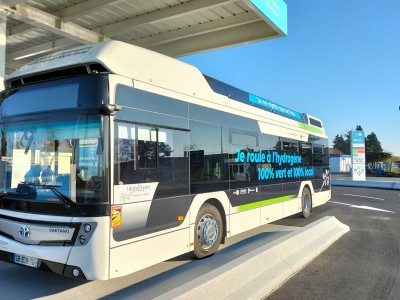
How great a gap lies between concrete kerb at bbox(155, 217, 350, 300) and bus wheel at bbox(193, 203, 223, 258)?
42.4 inches

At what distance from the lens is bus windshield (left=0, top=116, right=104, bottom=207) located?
4.61m

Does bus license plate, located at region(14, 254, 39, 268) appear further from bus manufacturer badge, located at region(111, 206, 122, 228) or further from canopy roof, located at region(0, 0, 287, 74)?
canopy roof, located at region(0, 0, 287, 74)

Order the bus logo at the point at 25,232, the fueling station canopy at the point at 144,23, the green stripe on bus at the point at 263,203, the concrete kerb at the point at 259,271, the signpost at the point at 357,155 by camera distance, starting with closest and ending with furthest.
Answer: the concrete kerb at the point at 259,271 → the bus logo at the point at 25,232 → the green stripe on bus at the point at 263,203 → the fueling station canopy at the point at 144,23 → the signpost at the point at 357,155

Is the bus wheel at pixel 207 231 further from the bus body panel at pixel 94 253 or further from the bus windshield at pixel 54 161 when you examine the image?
the bus windshield at pixel 54 161

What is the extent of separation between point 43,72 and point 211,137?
3081 mm

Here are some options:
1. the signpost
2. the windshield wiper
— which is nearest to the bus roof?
the windshield wiper

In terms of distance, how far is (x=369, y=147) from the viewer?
264ft

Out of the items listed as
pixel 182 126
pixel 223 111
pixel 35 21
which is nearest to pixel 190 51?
pixel 35 21

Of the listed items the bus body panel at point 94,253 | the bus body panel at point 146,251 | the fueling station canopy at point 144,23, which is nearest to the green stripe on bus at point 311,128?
the fueling station canopy at point 144,23

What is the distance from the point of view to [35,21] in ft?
36.8

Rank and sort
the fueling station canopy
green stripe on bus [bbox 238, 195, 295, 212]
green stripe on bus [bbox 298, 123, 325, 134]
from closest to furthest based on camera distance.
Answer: green stripe on bus [bbox 238, 195, 295, 212] < the fueling station canopy < green stripe on bus [bbox 298, 123, 325, 134]

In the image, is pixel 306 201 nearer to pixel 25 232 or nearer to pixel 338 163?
pixel 25 232

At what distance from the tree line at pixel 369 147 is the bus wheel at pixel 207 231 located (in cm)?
3106

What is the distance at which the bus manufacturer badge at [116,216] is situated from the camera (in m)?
4.59
